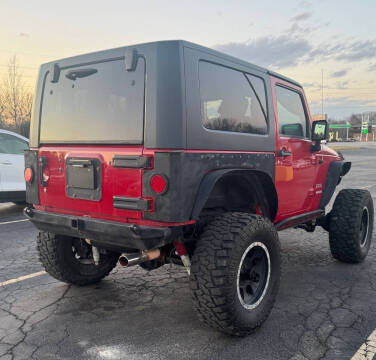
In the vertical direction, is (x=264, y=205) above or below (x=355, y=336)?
above

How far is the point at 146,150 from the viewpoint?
265cm

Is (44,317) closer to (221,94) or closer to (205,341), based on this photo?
(205,341)

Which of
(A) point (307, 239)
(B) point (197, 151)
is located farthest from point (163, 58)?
(A) point (307, 239)

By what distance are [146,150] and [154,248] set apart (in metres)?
0.69

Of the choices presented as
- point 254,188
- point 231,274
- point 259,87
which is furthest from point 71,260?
point 259,87

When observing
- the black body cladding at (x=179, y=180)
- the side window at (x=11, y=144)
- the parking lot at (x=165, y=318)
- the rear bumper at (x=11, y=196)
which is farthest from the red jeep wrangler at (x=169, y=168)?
the side window at (x=11, y=144)

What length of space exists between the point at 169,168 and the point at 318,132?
2425mm

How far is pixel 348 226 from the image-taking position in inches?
176

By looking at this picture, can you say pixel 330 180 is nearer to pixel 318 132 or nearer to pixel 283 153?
pixel 318 132

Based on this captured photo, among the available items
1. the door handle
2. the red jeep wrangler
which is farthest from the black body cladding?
the door handle

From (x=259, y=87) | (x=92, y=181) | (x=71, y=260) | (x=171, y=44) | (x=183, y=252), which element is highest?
(x=171, y=44)

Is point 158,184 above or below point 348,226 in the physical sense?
above

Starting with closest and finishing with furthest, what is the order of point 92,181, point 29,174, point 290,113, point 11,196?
point 92,181
point 29,174
point 290,113
point 11,196

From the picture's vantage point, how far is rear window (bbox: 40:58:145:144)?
277 cm
